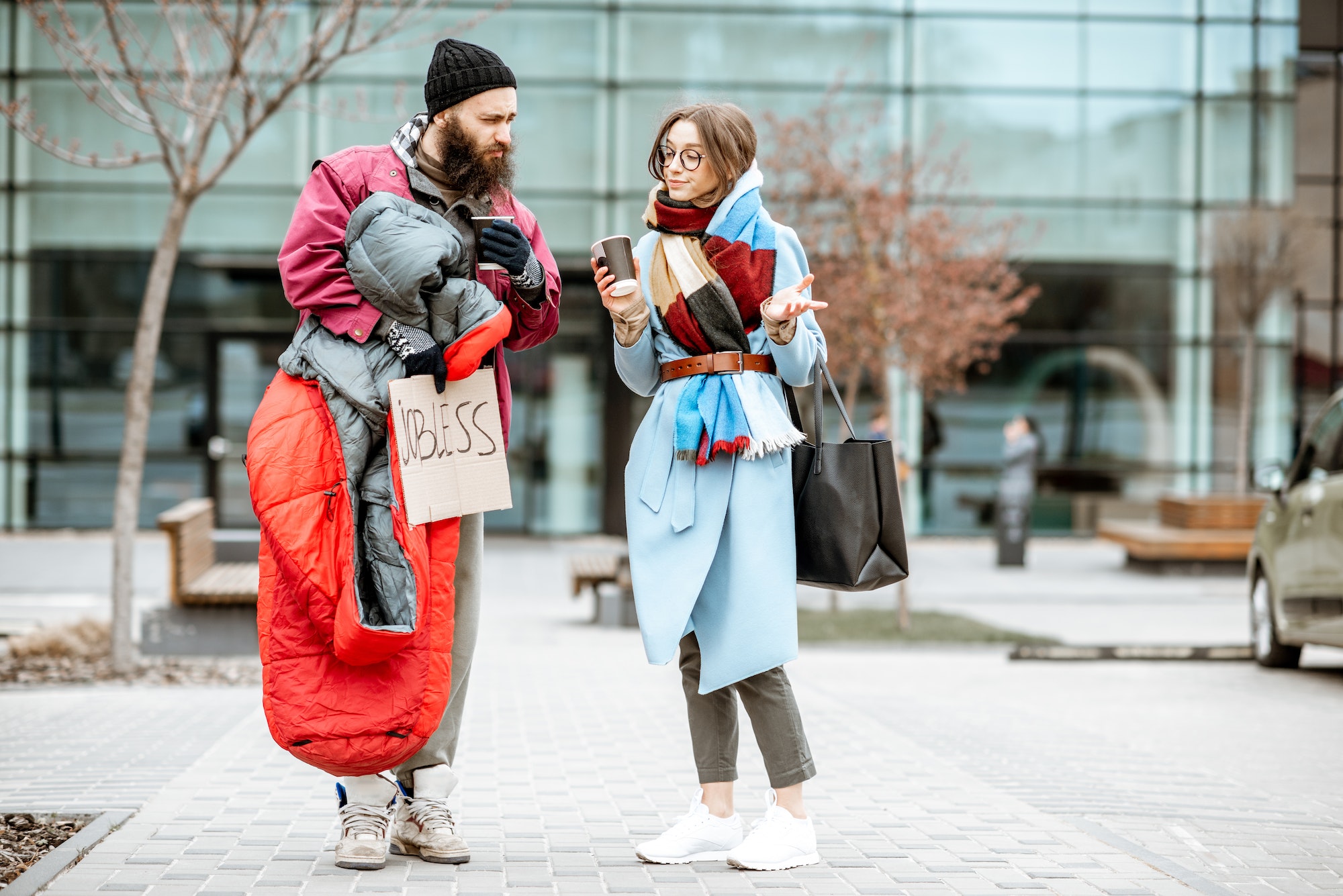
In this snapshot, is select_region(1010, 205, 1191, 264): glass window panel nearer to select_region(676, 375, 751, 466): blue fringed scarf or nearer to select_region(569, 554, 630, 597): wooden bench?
select_region(569, 554, 630, 597): wooden bench

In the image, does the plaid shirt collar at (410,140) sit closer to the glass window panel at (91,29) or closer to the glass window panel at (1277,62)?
the glass window panel at (91,29)

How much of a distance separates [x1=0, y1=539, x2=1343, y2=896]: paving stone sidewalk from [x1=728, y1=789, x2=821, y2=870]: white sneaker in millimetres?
49

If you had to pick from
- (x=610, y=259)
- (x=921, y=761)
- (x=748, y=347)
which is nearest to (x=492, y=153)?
(x=610, y=259)

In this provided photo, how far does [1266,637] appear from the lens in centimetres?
947

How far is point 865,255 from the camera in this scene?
12.5 m

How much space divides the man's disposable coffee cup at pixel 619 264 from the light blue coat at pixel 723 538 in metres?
0.19

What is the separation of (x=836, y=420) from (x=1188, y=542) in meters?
6.08

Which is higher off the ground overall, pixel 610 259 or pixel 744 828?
pixel 610 259

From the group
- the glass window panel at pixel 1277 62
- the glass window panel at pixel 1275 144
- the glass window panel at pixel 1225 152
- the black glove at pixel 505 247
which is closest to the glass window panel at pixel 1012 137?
the glass window panel at pixel 1225 152

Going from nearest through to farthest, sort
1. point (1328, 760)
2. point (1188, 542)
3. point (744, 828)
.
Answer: point (744, 828)
point (1328, 760)
point (1188, 542)

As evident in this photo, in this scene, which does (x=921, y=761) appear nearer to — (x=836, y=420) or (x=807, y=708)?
(x=807, y=708)

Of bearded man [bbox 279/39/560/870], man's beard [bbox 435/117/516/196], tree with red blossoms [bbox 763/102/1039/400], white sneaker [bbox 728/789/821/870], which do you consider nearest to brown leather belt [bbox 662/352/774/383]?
bearded man [bbox 279/39/560/870]

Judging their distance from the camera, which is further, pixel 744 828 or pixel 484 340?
pixel 744 828

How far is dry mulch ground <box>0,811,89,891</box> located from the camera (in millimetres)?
3908
